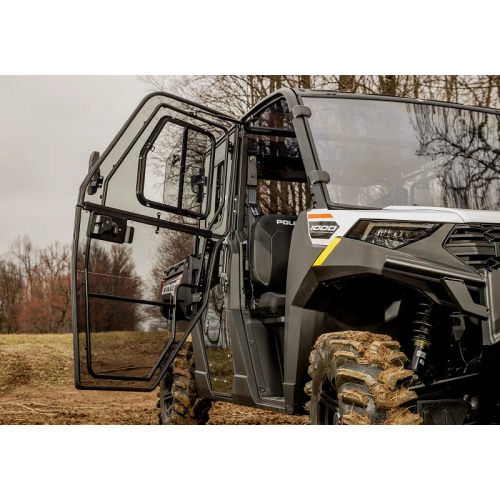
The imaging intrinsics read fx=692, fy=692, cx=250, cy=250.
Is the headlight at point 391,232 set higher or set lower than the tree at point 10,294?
higher

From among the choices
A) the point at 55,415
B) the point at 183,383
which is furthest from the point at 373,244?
the point at 55,415

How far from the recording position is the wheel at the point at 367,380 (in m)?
3.63

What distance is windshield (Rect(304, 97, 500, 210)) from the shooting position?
4.56 meters

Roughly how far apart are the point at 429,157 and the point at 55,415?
9.35 m

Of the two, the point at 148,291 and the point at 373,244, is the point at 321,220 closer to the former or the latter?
the point at 373,244

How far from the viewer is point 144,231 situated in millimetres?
5301

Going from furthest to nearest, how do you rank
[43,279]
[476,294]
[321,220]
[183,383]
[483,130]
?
[43,279]
[183,383]
[483,130]
[321,220]
[476,294]

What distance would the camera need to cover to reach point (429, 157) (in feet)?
15.4

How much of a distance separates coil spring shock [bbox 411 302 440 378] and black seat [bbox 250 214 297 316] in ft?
4.94

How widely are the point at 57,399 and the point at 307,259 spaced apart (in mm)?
10449

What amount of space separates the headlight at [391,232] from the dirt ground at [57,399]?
654 centimetres

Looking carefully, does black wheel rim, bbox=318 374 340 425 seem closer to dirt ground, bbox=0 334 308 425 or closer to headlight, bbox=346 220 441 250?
headlight, bbox=346 220 441 250

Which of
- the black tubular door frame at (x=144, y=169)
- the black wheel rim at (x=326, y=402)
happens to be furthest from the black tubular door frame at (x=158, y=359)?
the black wheel rim at (x=326, y=402)

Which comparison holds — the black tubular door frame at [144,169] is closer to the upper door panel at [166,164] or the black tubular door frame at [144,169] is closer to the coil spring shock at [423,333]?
the upper door panel at [166,164]
